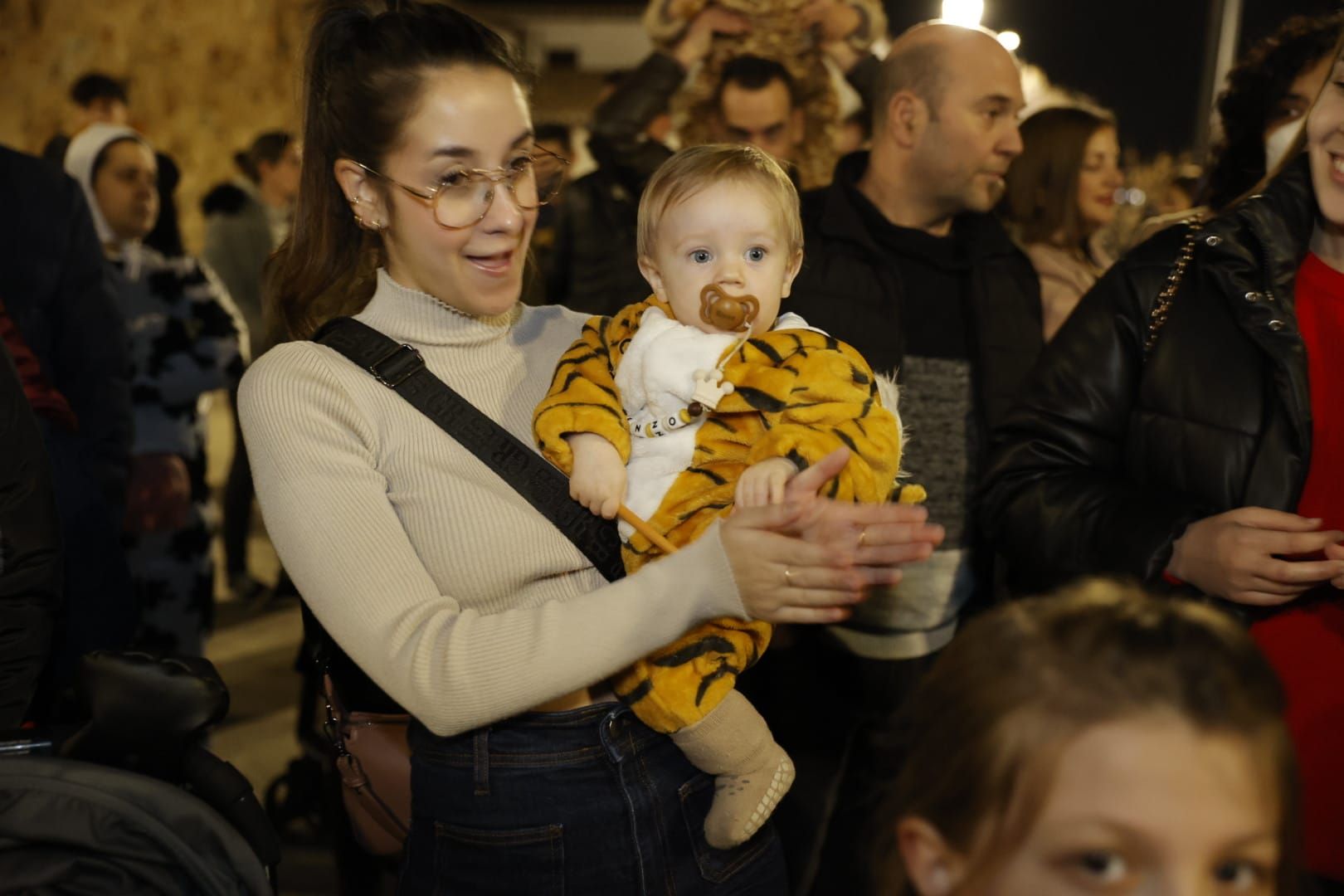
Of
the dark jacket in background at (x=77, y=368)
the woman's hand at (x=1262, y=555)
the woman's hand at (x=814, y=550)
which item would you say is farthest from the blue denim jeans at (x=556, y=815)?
the dark jacket in background at (x=77, y=368)

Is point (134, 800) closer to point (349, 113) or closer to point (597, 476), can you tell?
point (597, 476)

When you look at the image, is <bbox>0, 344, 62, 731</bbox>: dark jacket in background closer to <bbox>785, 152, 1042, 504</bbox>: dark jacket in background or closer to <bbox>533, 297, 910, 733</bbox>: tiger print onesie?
<bbox>533, 297, 910, 733</bbox>: tiger print onesie

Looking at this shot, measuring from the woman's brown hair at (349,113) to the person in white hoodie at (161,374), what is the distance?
8.93 ft

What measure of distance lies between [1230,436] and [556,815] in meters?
1.23

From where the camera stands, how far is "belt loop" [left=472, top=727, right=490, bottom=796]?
5.30ft

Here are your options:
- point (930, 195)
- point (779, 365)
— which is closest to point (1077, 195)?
point (930, 195)

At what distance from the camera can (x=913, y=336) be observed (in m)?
3.21

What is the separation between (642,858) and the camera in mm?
1631

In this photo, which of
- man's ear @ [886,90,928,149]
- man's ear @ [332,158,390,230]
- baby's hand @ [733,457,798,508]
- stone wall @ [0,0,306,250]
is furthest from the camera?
stone wall @ [0,0,306,250]

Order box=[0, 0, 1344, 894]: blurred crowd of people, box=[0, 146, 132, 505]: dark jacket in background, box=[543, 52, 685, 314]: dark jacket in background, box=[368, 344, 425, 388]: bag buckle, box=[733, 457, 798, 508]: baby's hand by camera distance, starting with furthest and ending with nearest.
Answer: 1. box=[543, 52, 685, 314]: dark jacket in background
2. box=[0, 146, 132, 505]: dark jacket in background
3. box=[0, 0, 1344, 894]: blurred crowd of people
4. box=[368, 344, 425, 388]: bag buckle
5. box=[733, 457, 798, 508]: baby's hand

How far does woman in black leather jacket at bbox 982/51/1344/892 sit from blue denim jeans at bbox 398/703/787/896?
0.88 m

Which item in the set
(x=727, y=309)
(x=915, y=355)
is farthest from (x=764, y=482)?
(x=915, y=355)

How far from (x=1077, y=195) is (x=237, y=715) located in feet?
12.4

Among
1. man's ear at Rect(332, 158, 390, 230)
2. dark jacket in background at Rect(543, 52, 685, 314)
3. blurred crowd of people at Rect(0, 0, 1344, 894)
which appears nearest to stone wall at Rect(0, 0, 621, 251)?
blurred crowd of people at Rect(0, 0, 1344, 894)
